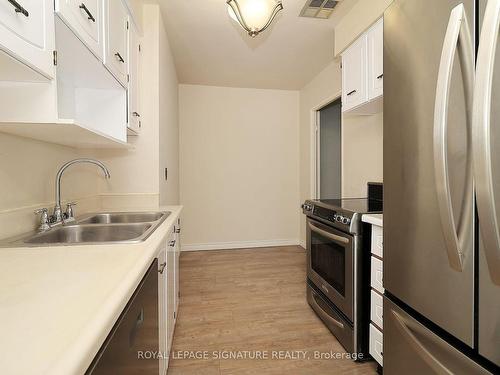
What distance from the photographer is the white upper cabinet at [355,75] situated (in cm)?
194

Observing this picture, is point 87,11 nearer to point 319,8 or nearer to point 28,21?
point 28,21

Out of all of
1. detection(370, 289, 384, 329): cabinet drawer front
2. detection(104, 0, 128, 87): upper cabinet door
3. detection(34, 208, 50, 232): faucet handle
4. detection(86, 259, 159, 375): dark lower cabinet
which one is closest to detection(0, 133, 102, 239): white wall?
detection(34, 208, 50, 232): faucet handle

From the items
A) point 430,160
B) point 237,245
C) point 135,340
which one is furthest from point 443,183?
point 237,245

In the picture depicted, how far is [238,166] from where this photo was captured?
4027 millimetres

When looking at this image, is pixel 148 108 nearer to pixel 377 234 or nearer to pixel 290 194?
pixel 377 234

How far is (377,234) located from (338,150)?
267 centimetres

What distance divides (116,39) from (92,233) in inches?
44.6

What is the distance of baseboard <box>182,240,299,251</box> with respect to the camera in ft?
12.9

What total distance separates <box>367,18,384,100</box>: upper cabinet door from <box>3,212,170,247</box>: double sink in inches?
66.2

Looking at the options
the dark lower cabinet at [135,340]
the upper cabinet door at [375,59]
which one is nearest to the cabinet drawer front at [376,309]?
the dark lower cabinet at [135,340]

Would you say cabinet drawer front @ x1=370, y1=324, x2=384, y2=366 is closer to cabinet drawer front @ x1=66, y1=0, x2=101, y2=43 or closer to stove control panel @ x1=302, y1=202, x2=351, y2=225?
stove control panel @ x1=302, y1=202, x2=351, y2=225

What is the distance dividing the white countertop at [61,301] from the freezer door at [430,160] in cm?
90

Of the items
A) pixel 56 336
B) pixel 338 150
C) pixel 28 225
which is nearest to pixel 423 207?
pixel 56 336

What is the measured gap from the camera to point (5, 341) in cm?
43
